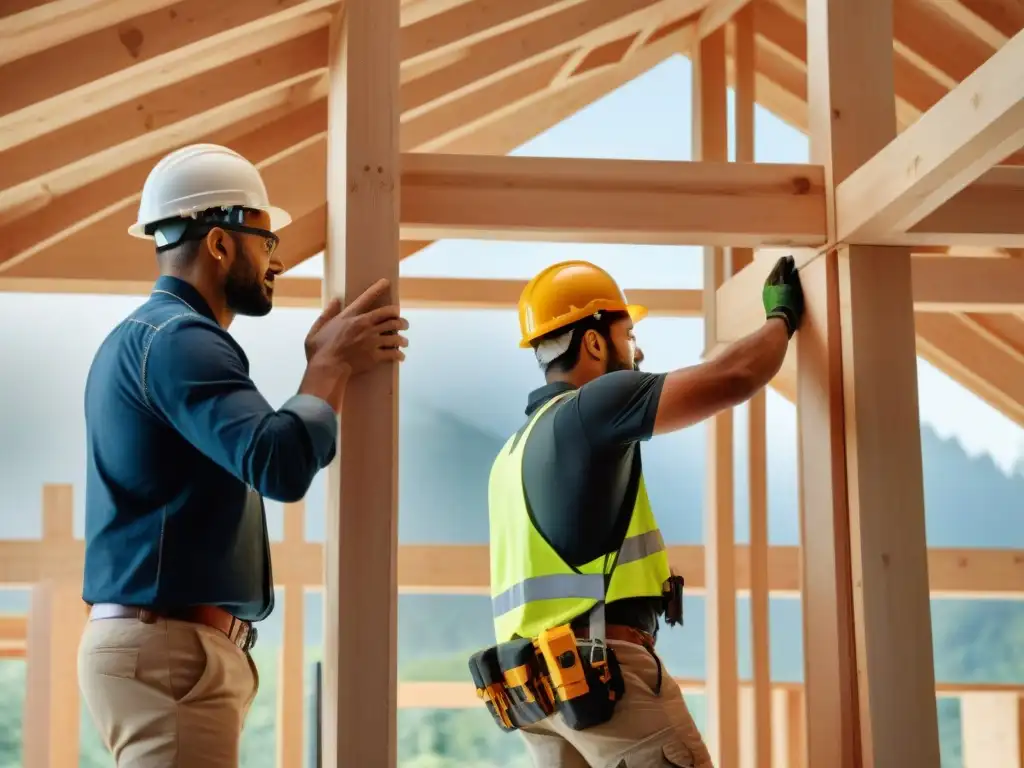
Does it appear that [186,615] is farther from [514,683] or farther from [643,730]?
[643,730]

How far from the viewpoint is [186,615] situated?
2.25 metres

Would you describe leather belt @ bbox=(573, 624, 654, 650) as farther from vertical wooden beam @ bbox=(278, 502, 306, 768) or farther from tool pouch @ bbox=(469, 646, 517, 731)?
vertical wooden beam @ bbox=(278, 502, 306, 768)

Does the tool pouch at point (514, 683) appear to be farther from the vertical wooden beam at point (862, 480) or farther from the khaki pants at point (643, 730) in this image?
the vertical wooden beam at point (862, 480)

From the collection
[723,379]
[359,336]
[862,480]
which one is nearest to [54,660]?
[359,336]

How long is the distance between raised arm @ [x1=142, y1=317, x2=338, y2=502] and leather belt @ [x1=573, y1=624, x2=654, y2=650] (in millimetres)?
841

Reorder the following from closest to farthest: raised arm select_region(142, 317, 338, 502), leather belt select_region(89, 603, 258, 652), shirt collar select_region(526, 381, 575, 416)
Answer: raised arm select_region(142, 317, 338, 502), leather belt select_region(89, 603, 258, 652), shirt collar select_region(526, 381, 575, 416)

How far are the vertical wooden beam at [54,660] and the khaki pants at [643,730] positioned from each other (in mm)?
3623

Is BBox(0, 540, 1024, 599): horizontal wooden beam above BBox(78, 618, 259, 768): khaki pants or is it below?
above

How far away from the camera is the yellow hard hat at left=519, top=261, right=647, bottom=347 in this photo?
3.20 meters

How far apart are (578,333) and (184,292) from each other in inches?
43.0

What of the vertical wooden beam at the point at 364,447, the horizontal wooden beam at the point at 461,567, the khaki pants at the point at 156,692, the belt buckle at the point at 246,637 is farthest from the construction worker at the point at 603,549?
the horizontal wooden beam at the point at 461,567

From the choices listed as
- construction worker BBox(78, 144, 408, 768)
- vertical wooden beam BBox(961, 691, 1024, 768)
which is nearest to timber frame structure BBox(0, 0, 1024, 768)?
construction worker BBox(78, 144, 408, 768)

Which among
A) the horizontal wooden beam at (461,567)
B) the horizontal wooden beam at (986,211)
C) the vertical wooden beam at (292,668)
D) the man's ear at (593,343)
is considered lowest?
the vertical wooden beam at (292,668)

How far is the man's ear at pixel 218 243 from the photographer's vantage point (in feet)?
7.94
